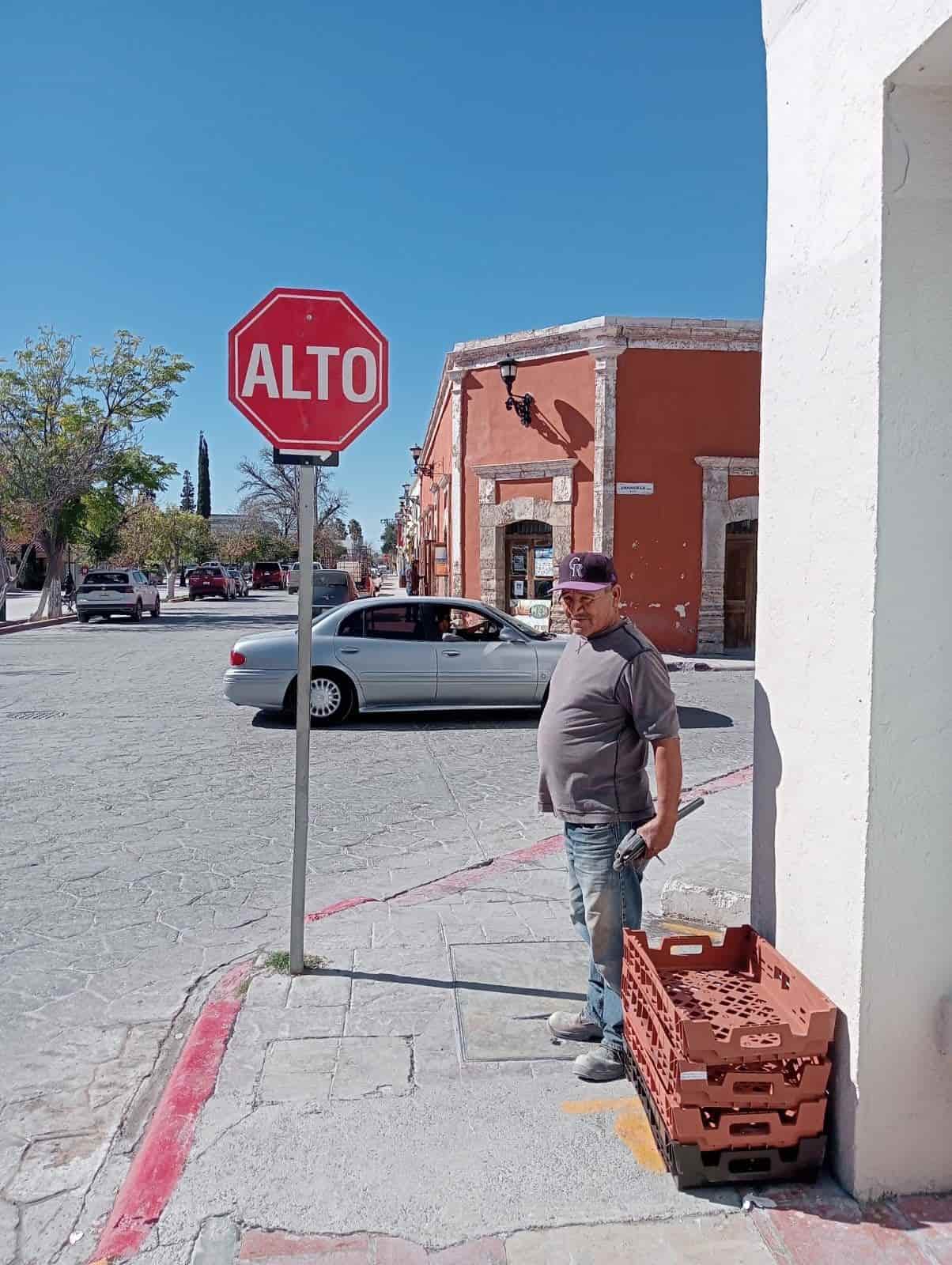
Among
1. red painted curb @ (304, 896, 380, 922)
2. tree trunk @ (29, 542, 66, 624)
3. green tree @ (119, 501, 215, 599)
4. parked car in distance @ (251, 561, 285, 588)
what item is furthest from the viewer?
parked car in distance @ (251, 561, 285, 588)

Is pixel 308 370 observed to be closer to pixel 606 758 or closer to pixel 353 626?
pixel 606 758

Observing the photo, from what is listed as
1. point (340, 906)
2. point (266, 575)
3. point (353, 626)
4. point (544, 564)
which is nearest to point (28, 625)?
point (544, 564)

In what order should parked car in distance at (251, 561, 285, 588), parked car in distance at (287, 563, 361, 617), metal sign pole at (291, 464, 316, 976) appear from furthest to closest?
parked car in distance at (251, 561, 285, 588) < parked car in distance at (287, 563, 361, 617) < metal sign pole at (291, 464, 316, 976)

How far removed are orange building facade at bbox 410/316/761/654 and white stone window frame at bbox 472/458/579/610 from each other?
0.04m

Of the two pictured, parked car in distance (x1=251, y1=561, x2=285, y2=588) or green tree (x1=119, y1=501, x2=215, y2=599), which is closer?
green tree (x1=119, y1=501, x2=215, y2=599)

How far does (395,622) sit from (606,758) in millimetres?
7487

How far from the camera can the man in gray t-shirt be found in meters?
3.10

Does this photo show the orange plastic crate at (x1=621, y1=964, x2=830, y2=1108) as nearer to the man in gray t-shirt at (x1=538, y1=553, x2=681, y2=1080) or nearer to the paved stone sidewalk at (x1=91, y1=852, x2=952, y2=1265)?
the paved stone sidewalk at (x1=91, y1=852, x2=952, y2=1265)

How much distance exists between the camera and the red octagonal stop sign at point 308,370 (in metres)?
3.92

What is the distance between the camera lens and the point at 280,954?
4.28 meters

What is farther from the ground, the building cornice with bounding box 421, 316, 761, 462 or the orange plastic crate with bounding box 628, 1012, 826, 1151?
the building cornice with bounding box 421, 316, 761, 462

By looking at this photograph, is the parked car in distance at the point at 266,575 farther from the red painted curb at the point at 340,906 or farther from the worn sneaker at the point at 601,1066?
the worn sneaker at the point at 601,1066

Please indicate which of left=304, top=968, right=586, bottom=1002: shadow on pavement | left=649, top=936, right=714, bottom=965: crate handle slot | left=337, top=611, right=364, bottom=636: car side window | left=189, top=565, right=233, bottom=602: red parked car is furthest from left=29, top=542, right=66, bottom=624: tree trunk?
left=649, top=936, right=714, bottom=965: crate handle slot

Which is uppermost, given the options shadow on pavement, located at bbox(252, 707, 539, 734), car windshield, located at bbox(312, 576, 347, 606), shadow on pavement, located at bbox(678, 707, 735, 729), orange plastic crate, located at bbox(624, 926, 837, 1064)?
car windshield, located at bbox(312, 576, 347, 606)
